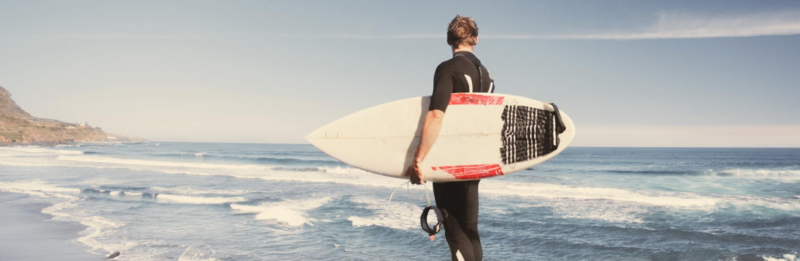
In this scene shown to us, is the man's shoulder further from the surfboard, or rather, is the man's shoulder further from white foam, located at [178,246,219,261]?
white foam, located at [178,246,219,261]

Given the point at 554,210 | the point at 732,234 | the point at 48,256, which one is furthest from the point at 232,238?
the point at 732,234

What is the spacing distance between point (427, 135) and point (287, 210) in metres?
8.81

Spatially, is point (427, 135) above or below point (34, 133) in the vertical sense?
below

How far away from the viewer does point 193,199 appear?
11953 mm

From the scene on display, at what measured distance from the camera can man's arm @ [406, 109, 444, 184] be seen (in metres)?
2.04

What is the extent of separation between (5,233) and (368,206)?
694 cm

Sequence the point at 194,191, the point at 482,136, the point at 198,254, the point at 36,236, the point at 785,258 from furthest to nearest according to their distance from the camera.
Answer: the point at 194,191, the point at 36,236, the point at 785,258, the point at 198,254, the point at 482,136

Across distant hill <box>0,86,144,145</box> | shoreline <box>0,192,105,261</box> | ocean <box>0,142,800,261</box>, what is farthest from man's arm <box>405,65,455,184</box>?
distant hill <box>0,86,144,145</box>

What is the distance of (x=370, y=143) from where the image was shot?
8.57 feet

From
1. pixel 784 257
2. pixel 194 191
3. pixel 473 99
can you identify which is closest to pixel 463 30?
pixel 473 99

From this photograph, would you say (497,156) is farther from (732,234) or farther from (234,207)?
(234,207)

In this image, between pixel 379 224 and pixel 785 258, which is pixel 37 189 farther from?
pixel 785 258

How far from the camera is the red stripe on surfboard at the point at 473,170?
2.26m

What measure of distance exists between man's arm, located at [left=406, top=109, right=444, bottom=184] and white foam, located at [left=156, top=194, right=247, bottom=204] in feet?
34.9
